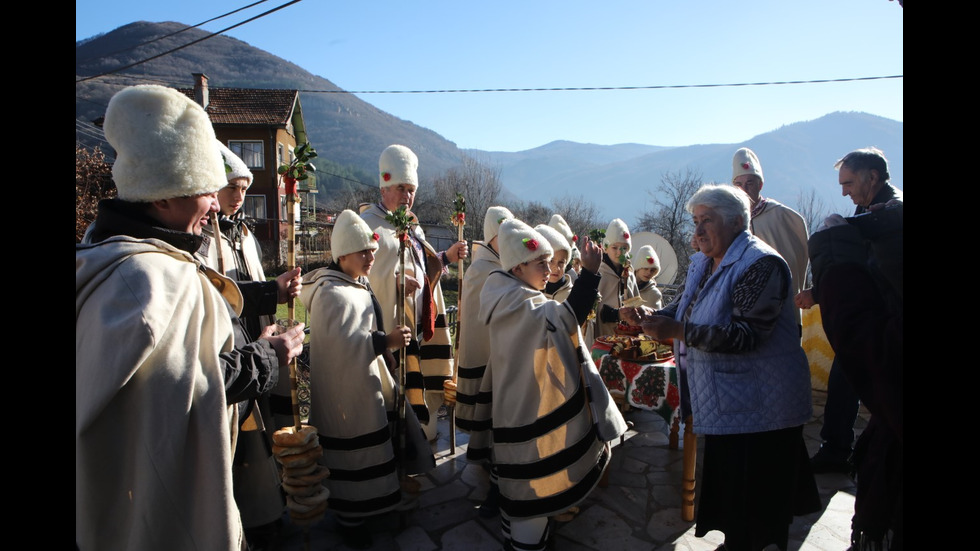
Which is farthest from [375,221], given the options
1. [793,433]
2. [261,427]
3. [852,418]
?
[852,418]

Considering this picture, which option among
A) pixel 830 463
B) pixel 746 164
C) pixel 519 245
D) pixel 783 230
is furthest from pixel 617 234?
pixel 519 245

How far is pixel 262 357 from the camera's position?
7.50 feet

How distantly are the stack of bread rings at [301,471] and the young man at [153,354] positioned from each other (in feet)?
3.35

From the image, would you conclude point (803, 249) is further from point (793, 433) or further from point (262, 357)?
point (262, 357)

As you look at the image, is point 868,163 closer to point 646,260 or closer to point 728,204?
point 728,204

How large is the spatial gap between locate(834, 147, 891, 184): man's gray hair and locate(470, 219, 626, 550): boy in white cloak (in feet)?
5.86

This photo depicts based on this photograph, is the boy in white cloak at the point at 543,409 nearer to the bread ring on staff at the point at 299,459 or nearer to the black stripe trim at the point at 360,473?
the black stripe trim at the point at 360,473

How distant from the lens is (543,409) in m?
3.47

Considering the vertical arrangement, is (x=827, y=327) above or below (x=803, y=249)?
below

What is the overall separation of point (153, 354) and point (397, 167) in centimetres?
355

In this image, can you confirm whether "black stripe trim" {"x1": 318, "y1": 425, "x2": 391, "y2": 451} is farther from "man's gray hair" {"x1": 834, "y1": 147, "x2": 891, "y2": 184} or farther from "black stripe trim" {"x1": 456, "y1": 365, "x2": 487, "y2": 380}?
"man's gray hair" {"x1": 834, "y1": 147, "x2": 891, "y2": 184}

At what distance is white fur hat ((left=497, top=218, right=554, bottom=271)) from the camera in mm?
3709

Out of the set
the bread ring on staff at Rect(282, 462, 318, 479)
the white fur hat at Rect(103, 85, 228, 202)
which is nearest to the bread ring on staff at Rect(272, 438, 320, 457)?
the bread ring on staff at Rect(282, 462, 318, 479)

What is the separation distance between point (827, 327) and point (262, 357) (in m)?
2.48
